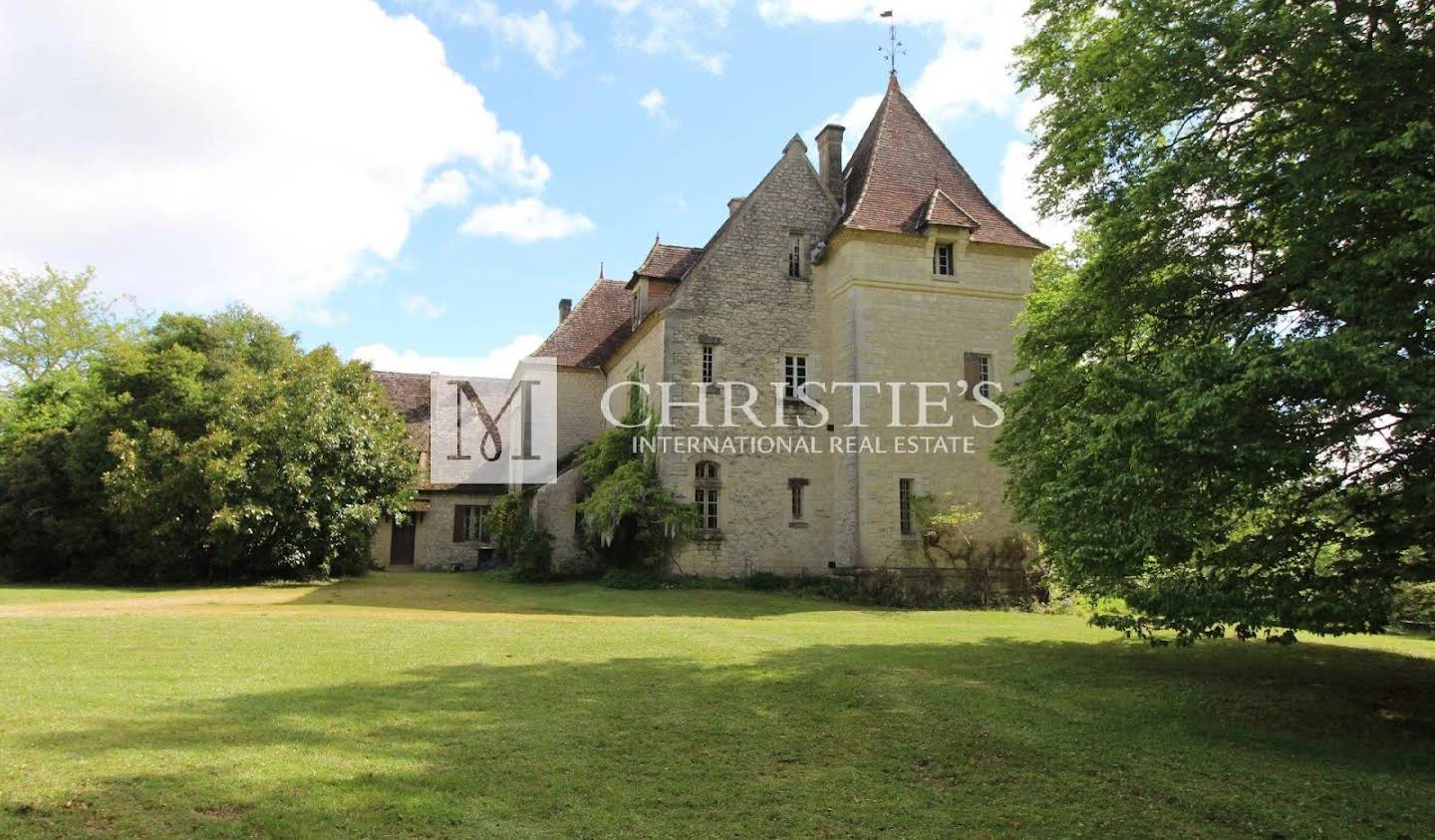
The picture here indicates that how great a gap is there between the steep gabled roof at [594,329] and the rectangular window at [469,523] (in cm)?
611

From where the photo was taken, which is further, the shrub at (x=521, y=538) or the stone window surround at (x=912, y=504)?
the shrub at (x=521, y=538)

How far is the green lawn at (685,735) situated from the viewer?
573 centimetres

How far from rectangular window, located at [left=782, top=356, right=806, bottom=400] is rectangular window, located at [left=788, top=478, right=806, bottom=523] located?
91.4 inches

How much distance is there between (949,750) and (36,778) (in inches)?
259

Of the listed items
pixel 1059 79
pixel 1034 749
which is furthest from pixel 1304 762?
pixel 1059 79

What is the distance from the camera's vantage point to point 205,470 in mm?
22594

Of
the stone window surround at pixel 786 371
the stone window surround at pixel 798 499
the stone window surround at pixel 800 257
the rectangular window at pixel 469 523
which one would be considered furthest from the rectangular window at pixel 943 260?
the rectangular window at pixel 469 523

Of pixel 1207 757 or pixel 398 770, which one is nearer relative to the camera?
pixel 398 770

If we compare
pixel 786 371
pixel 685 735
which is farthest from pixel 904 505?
pixel 685 735

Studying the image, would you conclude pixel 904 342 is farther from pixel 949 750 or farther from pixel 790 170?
pixel 949 750

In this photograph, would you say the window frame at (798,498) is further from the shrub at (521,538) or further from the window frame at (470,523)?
the window frame at (470,523)

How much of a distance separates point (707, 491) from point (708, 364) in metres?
3.50

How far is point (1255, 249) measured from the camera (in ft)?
36.2

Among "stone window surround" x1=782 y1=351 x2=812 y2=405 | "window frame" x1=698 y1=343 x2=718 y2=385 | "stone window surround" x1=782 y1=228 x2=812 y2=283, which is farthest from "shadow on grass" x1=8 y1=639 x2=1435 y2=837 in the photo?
"stone window surround" x1=782 y1=228 x2=812 y2=283
